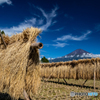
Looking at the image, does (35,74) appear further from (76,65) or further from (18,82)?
(76,65)

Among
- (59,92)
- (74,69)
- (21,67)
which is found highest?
(21,67)

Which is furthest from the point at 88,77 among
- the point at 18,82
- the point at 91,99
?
the point at 18,82

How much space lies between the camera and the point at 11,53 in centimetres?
337

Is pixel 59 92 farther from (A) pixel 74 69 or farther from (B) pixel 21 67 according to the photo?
(B) pixel 21 67

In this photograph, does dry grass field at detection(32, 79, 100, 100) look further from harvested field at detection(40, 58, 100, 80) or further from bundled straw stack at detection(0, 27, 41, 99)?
bundled straw stack at detection(0, 27, 41, 99)

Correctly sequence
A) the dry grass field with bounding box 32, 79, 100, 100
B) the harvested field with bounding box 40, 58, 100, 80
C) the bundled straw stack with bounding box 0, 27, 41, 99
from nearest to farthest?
the bundled straw stack with bounding box 0, 27, 41, 99 → the dry grass field with bounding box 32, 79, 100, 100 → the harvested field with bounding box 40, 58, 100, 80

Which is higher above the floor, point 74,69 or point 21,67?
point 21,67

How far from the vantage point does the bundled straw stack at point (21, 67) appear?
2.95 meters

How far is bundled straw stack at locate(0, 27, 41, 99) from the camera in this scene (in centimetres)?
295

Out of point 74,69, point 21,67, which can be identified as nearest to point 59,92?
point 74,69

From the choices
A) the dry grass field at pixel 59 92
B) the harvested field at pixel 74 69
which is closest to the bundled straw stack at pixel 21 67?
the dry grass field at pixel 59 92

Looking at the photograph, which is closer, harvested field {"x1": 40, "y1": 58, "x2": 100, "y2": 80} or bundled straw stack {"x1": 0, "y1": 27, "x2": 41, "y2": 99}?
bundled straw stack {"x1": 0, "y1": 27, "x2": 41, "y2": 99}

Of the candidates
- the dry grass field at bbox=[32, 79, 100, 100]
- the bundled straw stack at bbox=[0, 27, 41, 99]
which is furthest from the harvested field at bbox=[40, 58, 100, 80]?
the bundled straw stack at bbox=[0, 27, 41, 99]

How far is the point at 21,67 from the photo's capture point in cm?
296
